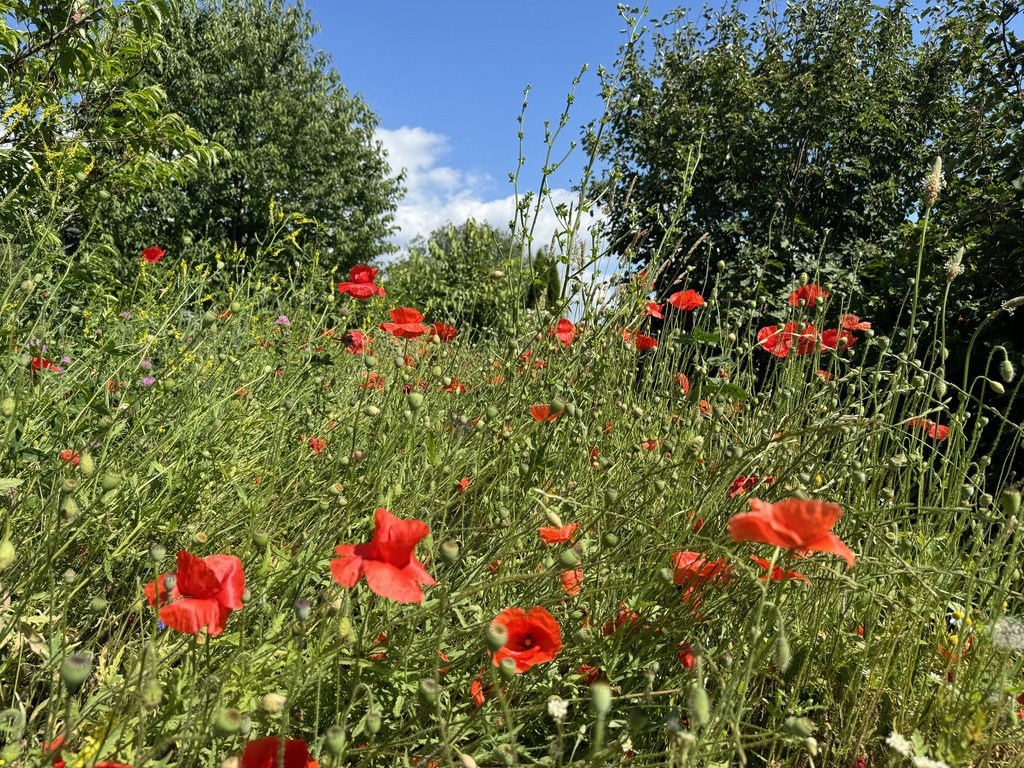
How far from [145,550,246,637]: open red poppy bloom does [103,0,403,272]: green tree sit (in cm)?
1587

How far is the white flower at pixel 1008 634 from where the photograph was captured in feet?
3.19

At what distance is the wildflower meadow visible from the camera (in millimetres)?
860

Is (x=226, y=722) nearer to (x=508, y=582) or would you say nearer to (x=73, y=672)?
(x=73, y=672)

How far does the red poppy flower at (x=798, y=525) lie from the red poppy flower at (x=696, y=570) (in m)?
0.39

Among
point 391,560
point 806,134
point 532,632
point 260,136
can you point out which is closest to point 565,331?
point 532,632

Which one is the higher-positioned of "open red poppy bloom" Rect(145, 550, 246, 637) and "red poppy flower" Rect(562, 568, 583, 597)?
"open red poppy bloom" Rect(145, 550, 246, 637)

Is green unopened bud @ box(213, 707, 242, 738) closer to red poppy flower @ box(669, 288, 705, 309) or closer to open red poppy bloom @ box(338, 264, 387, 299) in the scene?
open red poppy bloom @ box(338, 264, 387, 299)

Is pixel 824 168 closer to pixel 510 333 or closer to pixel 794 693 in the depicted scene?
pixel 510 333

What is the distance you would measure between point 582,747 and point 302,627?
0.71m

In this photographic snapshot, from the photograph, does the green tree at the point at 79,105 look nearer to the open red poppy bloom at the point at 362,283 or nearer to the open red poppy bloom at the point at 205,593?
the open red poppy bloom at the point at 362,283

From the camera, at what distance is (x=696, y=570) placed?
3.92ft

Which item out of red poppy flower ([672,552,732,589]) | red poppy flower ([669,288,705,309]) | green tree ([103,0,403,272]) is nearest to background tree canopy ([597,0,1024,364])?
red poppy flower ([669,288,705,309])

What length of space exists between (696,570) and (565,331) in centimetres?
98

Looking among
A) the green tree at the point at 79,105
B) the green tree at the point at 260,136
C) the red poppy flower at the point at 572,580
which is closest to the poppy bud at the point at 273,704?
the red poppy flower at the point at 572,580
